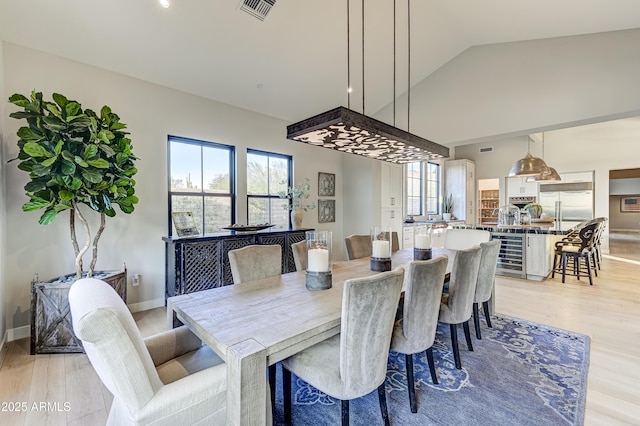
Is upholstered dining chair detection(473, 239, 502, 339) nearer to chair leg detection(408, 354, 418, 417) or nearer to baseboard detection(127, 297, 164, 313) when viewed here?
chair leg detection(408, 354, 418, 417)

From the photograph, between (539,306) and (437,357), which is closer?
(437,357)

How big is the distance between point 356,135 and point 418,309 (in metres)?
1.39

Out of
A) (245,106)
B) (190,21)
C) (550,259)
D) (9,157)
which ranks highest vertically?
(190,21)

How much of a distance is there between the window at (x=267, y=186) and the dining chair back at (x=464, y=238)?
2768 mm

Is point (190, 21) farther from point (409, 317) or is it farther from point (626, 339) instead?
point (626, 339)

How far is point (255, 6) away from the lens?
9.97ft

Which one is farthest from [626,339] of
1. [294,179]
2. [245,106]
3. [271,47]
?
[245,106]

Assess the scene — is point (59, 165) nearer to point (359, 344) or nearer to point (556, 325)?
point (359, 344)

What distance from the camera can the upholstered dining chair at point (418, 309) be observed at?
1785mm

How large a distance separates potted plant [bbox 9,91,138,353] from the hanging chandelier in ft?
5.92

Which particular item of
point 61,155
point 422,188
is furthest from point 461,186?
point 61,155

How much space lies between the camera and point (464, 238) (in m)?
3.80

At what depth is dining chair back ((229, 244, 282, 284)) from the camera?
227 cm

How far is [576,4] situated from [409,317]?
400cm
